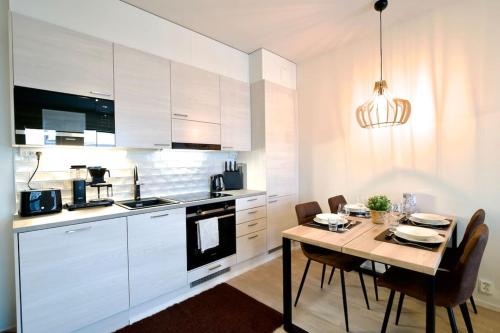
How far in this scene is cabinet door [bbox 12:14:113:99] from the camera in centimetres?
163

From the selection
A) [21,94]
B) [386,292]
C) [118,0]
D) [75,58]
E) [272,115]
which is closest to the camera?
[21,94]

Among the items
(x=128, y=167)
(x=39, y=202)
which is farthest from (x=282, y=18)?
(x=39, y=202)

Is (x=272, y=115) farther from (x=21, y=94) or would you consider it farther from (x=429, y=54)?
(x=21, y=94)

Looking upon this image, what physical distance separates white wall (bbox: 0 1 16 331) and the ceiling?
104 cm

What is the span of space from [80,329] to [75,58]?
6.52 feet

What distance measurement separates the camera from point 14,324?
1.85 meters

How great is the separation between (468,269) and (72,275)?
7.97 ft

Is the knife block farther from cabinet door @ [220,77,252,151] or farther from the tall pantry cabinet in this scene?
cabinet door @ [220,77,252,151]

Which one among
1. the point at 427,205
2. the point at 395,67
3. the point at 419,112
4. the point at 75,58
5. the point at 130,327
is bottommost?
the point at 130,327

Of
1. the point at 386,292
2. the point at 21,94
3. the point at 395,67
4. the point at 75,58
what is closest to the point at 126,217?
the point at 21,94

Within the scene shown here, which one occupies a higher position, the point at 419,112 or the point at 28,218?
the point at 419,112

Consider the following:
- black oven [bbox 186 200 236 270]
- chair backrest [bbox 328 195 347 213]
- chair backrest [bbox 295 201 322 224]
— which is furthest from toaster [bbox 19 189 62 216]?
chair backrest [bbox 328 195 347 213]

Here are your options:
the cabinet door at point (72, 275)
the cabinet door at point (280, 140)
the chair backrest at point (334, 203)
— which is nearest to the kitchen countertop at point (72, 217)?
the cabinet door at point (72, 275)

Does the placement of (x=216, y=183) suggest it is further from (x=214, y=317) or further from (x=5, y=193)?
(x=5, y=193)
